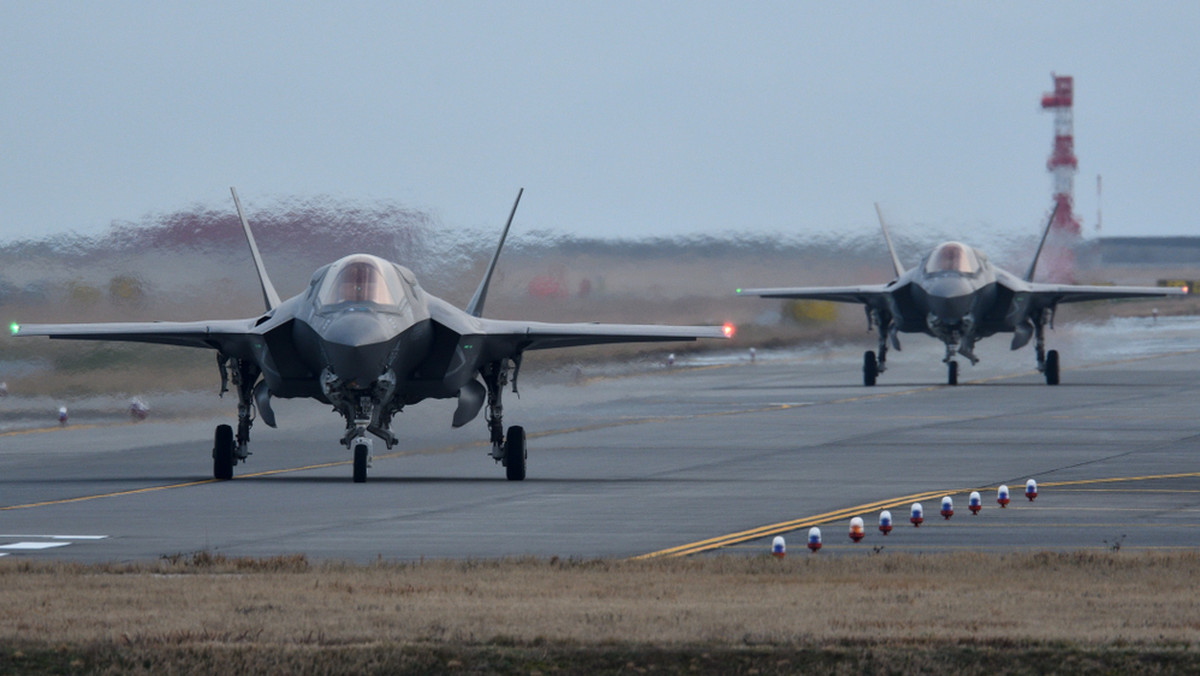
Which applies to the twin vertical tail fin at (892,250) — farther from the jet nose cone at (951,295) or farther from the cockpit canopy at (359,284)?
the cockpit canopy at (359,284)

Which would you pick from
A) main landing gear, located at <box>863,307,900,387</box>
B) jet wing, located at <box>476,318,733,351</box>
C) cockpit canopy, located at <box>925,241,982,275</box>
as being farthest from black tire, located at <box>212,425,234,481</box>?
main landing gear, located at <box>863,307,900,387</box>

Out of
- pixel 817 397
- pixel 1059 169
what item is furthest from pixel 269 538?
pixel 1059 169

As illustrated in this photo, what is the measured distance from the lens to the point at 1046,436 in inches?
1184

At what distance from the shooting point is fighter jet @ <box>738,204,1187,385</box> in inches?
1668

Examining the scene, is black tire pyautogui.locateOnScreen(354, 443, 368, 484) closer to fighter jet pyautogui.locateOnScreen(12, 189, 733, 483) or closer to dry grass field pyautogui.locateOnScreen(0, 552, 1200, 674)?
fighter jet pyautogui.locateOnScreen(12, 189, 733, 483)

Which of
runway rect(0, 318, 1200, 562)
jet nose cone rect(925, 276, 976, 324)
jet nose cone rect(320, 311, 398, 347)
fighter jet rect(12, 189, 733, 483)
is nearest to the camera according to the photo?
runway rect(0, 318, 1200, 562)

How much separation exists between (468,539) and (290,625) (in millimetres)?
5658

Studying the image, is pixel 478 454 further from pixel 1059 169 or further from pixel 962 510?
pixel 1059 169

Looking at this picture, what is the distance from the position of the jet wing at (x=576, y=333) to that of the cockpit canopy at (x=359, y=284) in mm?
1558

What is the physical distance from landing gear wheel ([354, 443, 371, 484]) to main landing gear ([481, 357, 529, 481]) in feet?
5.95

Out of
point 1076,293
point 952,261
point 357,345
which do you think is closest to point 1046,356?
point 1076,293

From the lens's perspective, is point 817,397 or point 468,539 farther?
point 817,397

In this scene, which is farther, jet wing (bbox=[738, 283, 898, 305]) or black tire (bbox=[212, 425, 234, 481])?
jet wing (bbox=[738, 283, 898, 305])

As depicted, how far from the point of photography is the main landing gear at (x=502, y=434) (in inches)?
943
